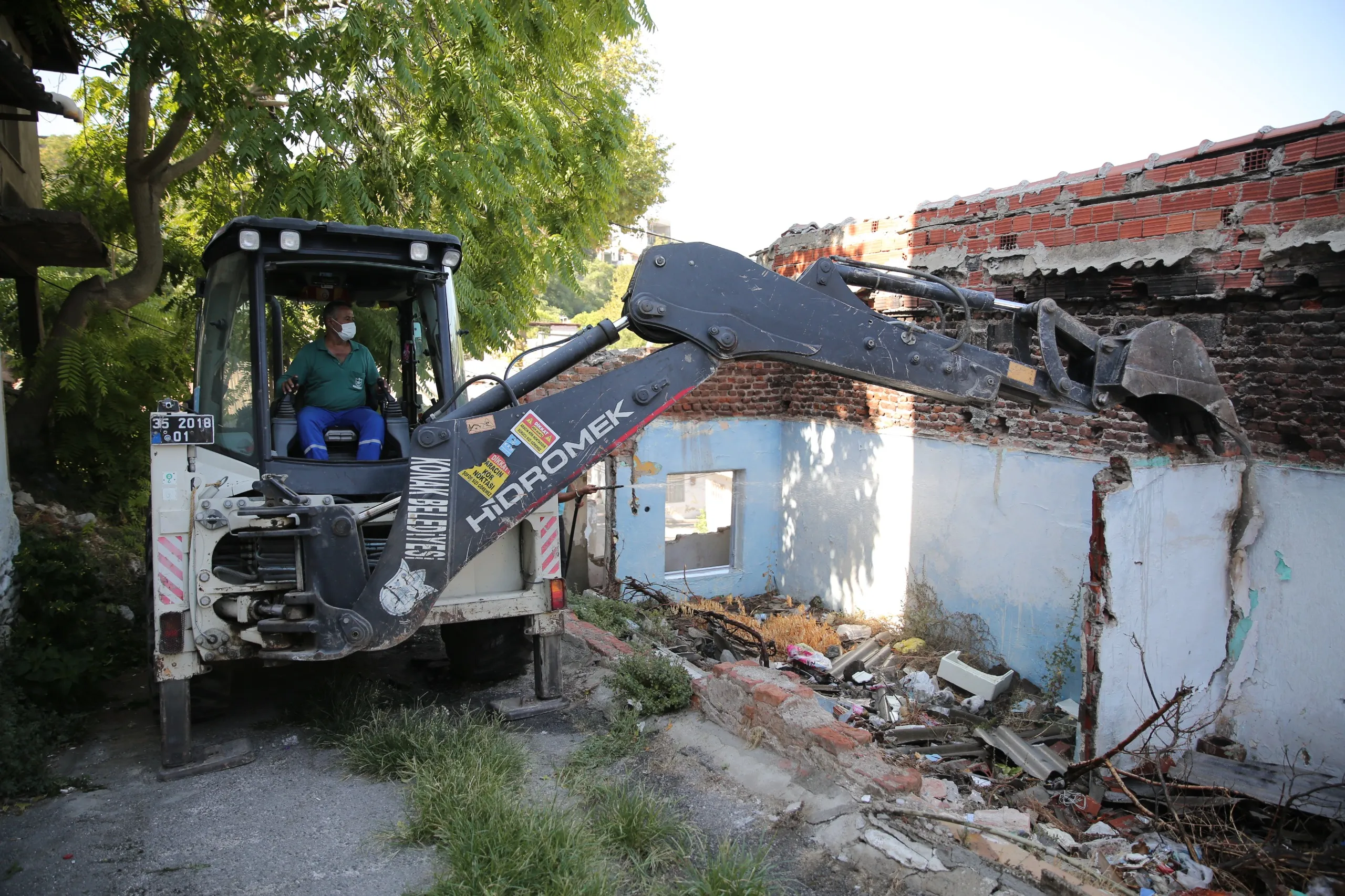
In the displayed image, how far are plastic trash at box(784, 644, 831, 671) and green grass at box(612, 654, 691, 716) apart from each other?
2916mm

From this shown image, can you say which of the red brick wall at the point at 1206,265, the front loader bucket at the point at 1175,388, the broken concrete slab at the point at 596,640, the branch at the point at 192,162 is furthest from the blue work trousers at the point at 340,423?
the branch at the point at 192,162

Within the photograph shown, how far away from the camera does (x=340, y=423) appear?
5090 millimetres

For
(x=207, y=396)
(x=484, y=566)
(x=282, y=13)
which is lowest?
(x=484, y=566)

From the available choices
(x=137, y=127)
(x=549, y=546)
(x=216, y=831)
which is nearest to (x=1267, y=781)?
(x=549, y=546)

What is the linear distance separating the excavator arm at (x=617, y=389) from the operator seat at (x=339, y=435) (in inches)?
24.0

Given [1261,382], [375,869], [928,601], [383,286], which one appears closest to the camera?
[375,869]

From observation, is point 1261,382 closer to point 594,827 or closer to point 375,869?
point 594,827

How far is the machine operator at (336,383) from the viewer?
502 centimetres

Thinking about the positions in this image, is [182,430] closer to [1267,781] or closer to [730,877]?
[730,877]

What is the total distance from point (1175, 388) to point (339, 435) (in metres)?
4.88

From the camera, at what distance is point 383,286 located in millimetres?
5375

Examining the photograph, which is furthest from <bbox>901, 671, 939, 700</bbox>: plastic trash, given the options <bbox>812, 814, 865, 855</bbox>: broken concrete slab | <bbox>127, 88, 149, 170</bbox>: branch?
<bbox>127, 88, 149, 170</bbox>: branch

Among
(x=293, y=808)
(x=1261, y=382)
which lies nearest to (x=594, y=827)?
(x=293, y=808)

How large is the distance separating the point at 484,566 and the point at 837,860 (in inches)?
96.9
